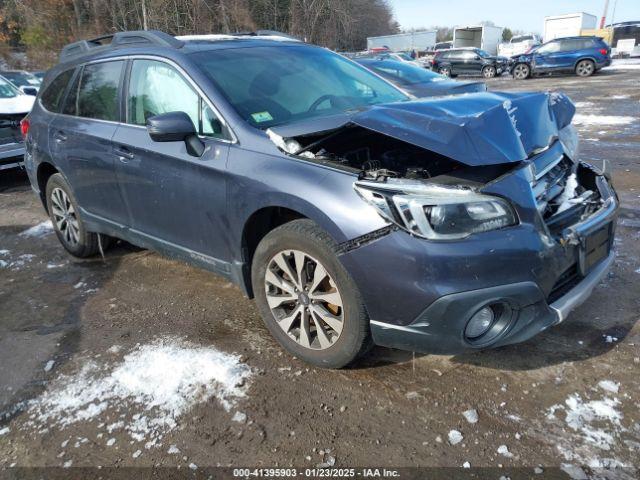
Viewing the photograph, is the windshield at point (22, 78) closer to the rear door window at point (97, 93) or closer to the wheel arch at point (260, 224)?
the rear door window at point (97, 93)

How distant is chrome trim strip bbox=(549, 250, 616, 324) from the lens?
94.7 inches

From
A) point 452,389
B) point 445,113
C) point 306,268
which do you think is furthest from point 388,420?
point 445,113

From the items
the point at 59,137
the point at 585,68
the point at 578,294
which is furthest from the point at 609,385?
the point at 585,68

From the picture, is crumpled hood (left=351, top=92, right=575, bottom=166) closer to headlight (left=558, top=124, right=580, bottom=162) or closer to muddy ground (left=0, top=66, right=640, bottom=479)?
headlight (left=558, top=124, right=580, bottom=162)

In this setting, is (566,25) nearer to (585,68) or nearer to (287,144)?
(585,68)

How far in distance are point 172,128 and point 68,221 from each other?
2.39 m

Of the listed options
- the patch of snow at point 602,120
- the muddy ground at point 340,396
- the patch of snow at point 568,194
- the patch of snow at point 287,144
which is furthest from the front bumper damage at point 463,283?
the patch of snow at point 602,120

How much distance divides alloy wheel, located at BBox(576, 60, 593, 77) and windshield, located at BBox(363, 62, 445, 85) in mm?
16431

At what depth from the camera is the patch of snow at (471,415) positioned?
7.85 ft

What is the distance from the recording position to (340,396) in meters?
2.63

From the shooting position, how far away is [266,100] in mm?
3164

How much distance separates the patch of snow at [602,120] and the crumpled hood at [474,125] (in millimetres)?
8534

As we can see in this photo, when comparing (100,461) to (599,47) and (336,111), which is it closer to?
(336,111)

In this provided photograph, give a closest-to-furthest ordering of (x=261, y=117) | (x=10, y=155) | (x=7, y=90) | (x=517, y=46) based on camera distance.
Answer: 1. (x=261, y=117)
2. (x=10, y=155)
3. (x=7, y=90)
4. (x=517, y=46)
